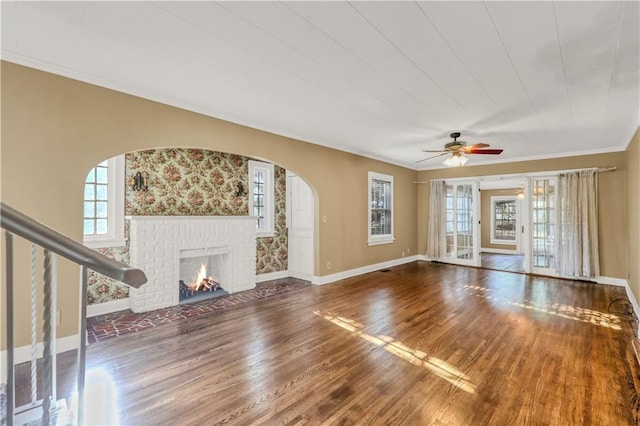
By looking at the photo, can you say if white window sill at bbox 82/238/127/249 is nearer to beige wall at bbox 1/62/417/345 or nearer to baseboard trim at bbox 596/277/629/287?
beige wall at bbox 1/62/417/345

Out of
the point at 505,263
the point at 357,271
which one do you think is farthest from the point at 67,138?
the point at 505,263

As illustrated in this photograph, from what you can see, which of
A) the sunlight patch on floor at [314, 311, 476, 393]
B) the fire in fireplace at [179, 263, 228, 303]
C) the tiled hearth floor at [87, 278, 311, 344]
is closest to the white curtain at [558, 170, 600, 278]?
the sunlight patch on floor at [314, 311, 476, 393]

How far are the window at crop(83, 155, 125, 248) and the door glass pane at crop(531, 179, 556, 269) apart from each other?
7.97 m

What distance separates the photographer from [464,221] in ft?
25.9

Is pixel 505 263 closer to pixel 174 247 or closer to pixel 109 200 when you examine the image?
pixel 174 247

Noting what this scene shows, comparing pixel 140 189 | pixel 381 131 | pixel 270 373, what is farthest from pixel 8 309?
pixel 381 131

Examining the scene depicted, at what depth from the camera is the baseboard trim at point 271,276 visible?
5.97 metres

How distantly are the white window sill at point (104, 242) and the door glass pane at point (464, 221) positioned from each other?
7.41m

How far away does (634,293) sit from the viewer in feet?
14.5

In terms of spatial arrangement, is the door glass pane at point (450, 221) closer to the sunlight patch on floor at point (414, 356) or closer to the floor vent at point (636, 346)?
the floor vent at point (636, 346)

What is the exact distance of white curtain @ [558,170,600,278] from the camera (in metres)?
5.89

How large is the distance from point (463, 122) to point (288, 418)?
4173 mm

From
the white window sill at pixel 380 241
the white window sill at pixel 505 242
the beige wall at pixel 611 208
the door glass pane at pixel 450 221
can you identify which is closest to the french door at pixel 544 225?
the beige wall at pixel 611 208

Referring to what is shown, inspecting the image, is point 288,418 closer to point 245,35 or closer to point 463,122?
point 245,35
